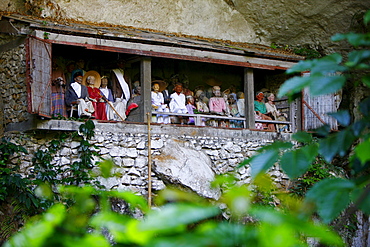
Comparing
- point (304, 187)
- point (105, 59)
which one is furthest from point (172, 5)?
point (304, 187)

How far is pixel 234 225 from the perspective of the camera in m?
1.26

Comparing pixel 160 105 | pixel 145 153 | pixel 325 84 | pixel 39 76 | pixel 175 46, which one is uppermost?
pixel 175 46

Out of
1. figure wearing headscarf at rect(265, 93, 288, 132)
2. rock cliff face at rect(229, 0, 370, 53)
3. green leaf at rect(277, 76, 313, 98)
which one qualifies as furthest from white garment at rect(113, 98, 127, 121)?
green leaf at rect(277, 76, 313, 98)

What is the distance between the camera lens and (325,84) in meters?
1.83

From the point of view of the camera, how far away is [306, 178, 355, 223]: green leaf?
1713 mm

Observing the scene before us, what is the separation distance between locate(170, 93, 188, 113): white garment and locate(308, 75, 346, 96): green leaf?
9172 millimetres

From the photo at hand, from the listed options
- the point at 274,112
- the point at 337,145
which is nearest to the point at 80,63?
the point at 274,112

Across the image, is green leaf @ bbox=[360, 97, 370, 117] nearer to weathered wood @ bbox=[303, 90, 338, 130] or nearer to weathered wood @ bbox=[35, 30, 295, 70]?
weathered wood @ bbox=[35, 30, 295, 70]

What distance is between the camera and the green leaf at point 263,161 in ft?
6.01

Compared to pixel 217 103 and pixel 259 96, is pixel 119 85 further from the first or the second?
pixel 259 96

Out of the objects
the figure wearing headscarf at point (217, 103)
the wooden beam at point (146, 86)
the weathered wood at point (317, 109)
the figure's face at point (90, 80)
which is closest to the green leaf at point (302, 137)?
the wooden beam at point (146, 86)

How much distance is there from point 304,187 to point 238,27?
5.27m

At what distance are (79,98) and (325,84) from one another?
852 cm

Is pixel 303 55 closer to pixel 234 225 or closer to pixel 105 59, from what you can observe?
pixel 105 59
